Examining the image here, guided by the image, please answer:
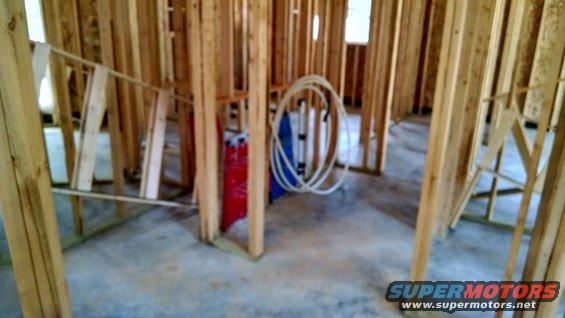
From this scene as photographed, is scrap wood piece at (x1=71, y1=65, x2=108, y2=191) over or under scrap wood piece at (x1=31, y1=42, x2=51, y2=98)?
under

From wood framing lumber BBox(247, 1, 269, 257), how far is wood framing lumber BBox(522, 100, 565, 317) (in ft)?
5.14

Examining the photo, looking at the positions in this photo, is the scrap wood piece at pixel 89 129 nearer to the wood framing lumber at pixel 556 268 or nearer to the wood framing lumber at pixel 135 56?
the wood framing lumber at pixel 135 56

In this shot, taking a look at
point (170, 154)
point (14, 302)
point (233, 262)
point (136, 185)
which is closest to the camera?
point (14, 302)

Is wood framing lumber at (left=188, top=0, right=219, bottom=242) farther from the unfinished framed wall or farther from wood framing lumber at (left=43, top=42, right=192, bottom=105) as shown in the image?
the unfinished framed wall

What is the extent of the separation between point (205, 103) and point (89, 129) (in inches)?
34.6

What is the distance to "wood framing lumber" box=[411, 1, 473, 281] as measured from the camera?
1.87 m

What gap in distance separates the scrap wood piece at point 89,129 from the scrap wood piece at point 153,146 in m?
0.46

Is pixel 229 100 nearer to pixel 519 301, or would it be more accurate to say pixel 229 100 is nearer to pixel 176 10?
pixel 176 10

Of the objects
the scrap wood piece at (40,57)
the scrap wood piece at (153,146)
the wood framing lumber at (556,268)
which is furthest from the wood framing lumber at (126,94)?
the wood framing lumber at (556,268)

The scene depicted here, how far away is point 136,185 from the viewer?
4051mm

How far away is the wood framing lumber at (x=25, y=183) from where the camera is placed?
3.71 feet

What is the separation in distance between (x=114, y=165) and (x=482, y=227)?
3.06 metres

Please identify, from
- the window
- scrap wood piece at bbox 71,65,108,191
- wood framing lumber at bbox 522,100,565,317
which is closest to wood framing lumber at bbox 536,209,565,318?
wood framing lumber at bbox 522,100,565,317

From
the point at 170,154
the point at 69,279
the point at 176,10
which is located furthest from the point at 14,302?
the point at 170,154
